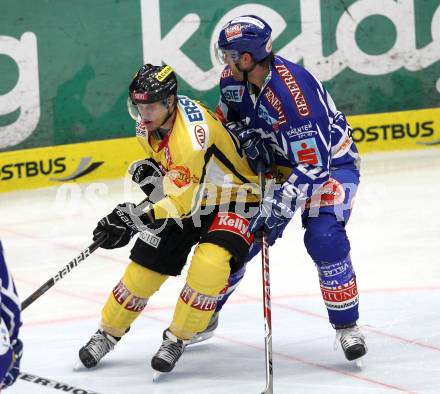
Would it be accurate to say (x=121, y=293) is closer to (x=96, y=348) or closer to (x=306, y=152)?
(x=96, y=348)

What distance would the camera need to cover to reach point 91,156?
9.12 metres

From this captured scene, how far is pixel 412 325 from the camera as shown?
563cm

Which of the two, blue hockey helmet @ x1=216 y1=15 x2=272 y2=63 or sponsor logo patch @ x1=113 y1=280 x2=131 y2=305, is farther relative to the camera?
sponsor logo patch @ x1=113 y1=280 x2=131 y2=305

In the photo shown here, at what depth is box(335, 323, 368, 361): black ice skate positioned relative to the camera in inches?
198

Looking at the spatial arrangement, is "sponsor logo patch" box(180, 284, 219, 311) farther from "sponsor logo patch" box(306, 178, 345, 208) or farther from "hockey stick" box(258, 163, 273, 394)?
"sponsor logo patch" box(306, 178, 345, 208)

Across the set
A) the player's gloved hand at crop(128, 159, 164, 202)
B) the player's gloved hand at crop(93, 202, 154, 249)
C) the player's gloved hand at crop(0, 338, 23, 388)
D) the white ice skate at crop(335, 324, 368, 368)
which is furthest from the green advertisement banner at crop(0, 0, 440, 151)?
the player's gloved hand at crop(0, 338, 23, 388)

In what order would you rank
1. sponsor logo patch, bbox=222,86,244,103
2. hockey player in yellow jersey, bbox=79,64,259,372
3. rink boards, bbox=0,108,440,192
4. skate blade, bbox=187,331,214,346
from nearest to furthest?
hockey player in yellow jersey, bbox=79,64,259,372
sponsor logo patch, bbox=222,86,244,103
skate blade, bbox=187,331,214,346
rink boards, bbox=0,108,440,192

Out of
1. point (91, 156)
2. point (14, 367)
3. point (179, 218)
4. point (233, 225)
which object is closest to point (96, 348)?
point (179, 218)

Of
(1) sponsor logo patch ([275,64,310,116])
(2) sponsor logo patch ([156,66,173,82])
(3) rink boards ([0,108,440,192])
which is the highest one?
(2) sponsor logo patch ([156,66,173,82])

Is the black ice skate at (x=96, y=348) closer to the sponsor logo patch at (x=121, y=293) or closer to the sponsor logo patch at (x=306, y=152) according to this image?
the sponsor logo patch at (x=121, y=293)

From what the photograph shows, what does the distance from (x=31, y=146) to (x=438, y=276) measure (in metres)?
3.66

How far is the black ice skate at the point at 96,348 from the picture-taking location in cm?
513

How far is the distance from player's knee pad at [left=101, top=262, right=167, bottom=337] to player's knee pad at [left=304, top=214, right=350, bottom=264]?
1.99ft

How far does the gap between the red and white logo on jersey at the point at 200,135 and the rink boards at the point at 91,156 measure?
4.19m
